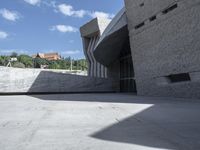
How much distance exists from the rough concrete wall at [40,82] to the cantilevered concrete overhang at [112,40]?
3483 mm

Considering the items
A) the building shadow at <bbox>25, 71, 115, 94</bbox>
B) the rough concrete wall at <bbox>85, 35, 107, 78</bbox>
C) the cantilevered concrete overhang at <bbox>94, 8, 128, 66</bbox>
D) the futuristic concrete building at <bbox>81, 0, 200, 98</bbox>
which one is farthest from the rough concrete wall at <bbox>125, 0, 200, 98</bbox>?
the rough concrete wall at <bbox>85, 35, 107, 78</bbox>

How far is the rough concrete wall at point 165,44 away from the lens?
56.7ft

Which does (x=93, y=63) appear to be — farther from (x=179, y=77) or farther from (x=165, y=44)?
(x=179, y=77)

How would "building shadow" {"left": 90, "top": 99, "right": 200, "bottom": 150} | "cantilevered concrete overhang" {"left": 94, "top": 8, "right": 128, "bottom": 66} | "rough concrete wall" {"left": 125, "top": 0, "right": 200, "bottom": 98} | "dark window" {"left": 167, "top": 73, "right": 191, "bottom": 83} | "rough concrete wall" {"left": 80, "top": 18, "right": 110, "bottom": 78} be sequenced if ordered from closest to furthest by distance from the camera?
"building shadow" {"left": 90, "top": 99, "right": 200, "bottom": 150} → "rough concrete wall" {"left": 125, "top": 0, "right": 200, "bottom": 98} → "dark window" {"left": 167, "top": 73, "right": 191, "bottom": 83} → "cantilevered concrete overhang" {"left": 94, "top": 8, "right": 128, "bottom": 66} → "rough concrete wall" {"left": 80, "top": 18, "right": 110, "bottom": 78}

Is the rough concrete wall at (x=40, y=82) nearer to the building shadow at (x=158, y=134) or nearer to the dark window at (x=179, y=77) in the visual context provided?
the dark window at (x=179, y=77)

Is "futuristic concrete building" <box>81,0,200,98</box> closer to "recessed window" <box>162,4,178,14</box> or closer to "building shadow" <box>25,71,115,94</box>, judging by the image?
"recessed window" <box>162,4,178,14</box>

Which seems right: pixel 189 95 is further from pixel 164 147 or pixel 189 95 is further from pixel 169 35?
pixel 164 147

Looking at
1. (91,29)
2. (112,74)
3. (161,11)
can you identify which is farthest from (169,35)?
(91,29)

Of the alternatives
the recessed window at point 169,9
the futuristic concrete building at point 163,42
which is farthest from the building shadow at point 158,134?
the recessed window at point 169,9

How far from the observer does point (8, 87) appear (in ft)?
105

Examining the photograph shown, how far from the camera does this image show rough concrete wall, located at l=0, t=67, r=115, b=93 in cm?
3194

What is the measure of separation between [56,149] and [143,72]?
779 inches

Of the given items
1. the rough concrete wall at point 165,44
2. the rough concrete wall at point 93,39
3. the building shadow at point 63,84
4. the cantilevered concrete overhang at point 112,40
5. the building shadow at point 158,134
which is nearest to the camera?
the building shadow at point 158,134

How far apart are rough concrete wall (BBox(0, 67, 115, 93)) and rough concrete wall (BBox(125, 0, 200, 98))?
11.8m
